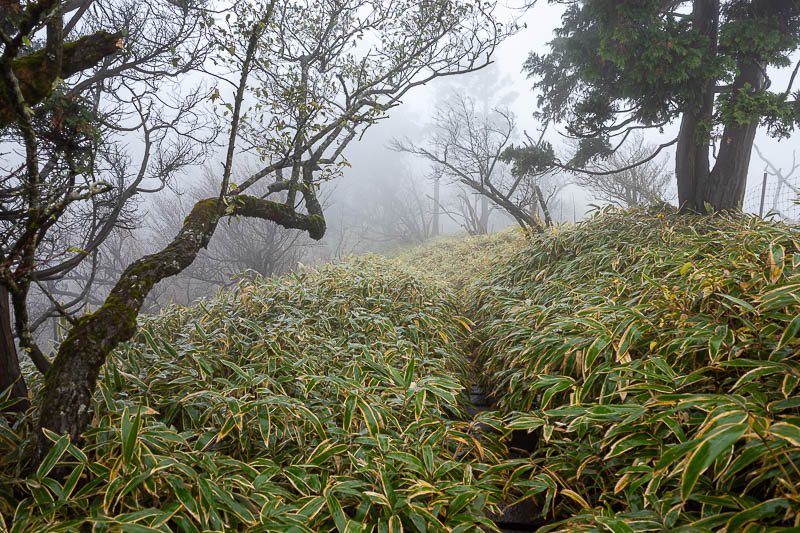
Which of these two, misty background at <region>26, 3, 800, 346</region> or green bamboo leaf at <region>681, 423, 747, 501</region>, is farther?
misty background at <region>26, 3, 800, 346</region>

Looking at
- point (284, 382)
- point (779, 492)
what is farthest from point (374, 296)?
point (779, 492)

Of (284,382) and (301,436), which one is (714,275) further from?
(284,382)

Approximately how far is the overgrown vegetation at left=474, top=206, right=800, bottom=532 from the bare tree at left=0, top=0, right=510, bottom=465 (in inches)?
68.4

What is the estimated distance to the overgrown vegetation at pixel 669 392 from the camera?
1.00 m

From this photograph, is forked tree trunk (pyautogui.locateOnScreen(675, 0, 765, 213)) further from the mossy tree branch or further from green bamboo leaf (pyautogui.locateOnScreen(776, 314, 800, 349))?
the mossy tree branch

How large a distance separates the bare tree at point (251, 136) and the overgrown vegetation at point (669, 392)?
1738mm

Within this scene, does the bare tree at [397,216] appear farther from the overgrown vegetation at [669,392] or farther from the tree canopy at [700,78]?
the overgrown vegetation at [669,392]

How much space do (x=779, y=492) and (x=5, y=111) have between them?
112 inches

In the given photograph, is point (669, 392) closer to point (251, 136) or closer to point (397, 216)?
point (251, 136)

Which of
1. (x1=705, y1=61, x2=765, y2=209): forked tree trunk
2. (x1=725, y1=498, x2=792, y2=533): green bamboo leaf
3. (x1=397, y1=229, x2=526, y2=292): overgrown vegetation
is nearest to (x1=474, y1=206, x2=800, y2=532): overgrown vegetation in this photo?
(x1=725, y1=498, x2=792, y2=533): green bamboo leaf

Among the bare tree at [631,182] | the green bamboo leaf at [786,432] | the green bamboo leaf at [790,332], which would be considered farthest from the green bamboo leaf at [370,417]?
the bare tree at [631,182]

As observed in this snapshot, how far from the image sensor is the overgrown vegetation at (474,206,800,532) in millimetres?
996

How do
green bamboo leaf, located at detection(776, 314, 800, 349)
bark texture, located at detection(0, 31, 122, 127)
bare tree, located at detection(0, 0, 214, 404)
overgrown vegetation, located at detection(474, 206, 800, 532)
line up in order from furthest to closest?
bare tree, located at detection(0, 0, 214, 404)
bark texture, located at detection(0, 31, 122, 127)
green bamboo leaf, located at detection(776, 314, 800, 349)
overgrown vegetation, located at detection(474, 206, 800, 532)

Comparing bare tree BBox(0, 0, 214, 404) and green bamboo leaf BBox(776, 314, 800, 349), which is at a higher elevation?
bare tree BBox(0, 0, 214, 404)
